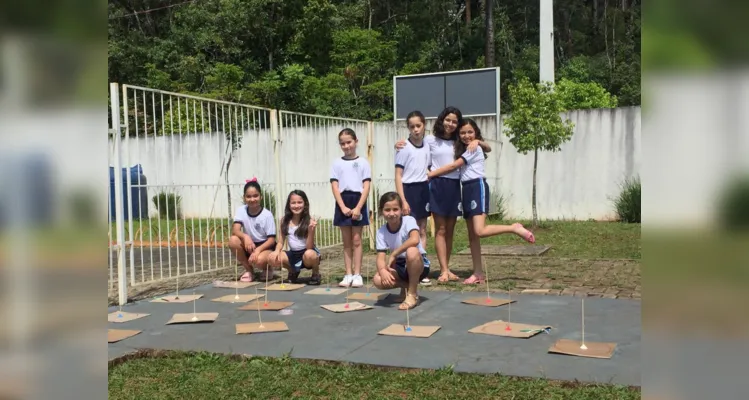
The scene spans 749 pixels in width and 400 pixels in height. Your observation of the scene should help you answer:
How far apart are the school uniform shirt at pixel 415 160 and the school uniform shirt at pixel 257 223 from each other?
1.54m

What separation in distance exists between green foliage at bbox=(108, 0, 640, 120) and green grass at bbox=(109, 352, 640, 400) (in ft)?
54.5

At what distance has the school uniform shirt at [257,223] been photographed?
21.7 feet

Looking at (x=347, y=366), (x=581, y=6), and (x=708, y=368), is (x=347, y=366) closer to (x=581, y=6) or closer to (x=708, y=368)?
(x=708, y=368)

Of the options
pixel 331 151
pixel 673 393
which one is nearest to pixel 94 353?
pixel 673 393

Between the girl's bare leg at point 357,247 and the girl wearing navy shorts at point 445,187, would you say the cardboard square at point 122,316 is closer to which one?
the girl's bare leg at point 357,247

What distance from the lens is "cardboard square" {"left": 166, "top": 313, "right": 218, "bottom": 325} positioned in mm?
4793

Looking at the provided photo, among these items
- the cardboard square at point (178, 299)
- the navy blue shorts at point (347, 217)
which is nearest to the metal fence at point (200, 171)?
the cardboard square at point (178, 299)

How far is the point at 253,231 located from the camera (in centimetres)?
665

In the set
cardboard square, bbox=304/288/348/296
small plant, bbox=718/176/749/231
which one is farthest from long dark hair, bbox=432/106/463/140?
small plant, bbox=718/176/749/231

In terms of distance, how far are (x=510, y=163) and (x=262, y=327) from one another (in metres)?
10.1

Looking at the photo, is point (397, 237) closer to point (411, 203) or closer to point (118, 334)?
point (411, 203)

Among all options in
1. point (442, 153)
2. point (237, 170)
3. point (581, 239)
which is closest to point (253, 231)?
point (442, 153)

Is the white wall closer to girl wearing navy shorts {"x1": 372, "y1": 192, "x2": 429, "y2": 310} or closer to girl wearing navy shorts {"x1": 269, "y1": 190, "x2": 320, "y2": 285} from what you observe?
girl wearing navy shorts {"x1": 269, "y1": 190, "x2": 320, "y2": 285}

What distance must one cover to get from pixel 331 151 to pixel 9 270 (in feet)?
30.3
